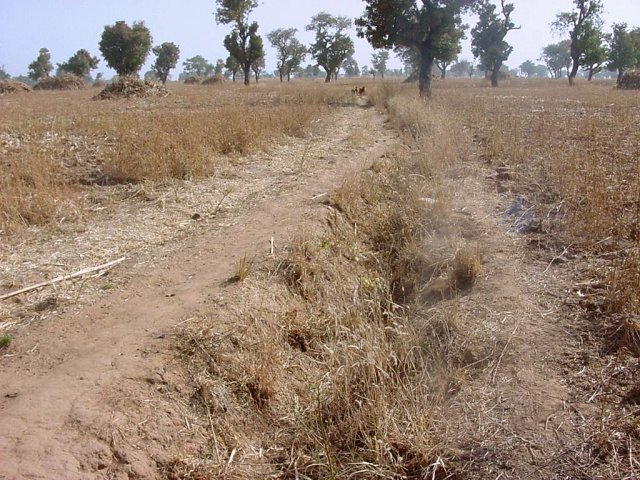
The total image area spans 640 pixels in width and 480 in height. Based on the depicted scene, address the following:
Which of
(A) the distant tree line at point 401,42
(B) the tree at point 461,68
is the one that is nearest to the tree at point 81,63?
(A) the distant tree line at point 401,42

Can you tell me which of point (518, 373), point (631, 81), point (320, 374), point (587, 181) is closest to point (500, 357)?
point (518, 373)

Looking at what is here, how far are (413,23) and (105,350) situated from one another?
21893mm

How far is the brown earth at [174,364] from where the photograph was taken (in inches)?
105

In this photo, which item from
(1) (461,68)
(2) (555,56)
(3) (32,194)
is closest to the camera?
(3) (32,194)

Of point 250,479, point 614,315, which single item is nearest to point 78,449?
point 250,479

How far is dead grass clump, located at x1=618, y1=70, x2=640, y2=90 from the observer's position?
110 ft

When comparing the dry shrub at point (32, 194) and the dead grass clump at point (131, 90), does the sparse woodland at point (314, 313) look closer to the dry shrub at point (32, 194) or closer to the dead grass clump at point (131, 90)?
the dry shrub at point (32, 194)

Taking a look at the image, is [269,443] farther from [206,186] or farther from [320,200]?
[206,186]

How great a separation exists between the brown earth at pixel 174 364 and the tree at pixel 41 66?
223 ft

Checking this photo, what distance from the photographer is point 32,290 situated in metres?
4.03

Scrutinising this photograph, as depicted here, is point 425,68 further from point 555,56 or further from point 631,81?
point 555,56

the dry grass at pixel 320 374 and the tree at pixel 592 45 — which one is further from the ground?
the tree at pixel 592 45

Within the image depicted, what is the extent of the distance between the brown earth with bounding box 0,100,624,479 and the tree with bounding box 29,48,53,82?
68116mm

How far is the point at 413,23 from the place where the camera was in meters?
22.2
